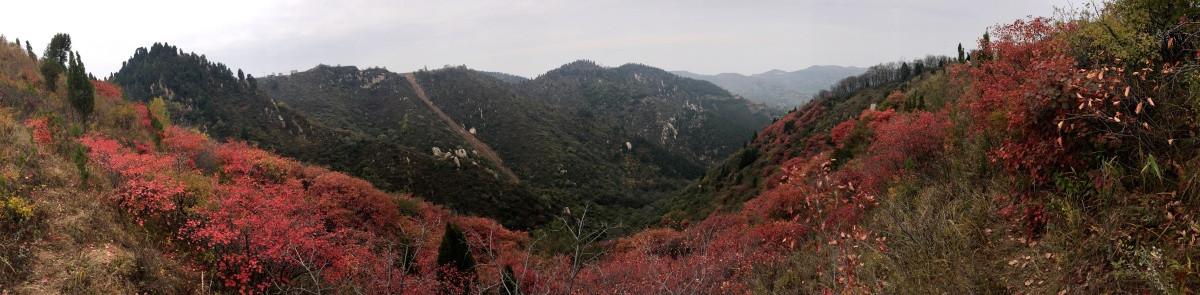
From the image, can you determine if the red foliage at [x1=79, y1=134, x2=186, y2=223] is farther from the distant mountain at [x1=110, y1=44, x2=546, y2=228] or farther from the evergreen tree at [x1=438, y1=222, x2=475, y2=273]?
the distant mountain at [x1=110, y1=44, x2=546, y2=228]

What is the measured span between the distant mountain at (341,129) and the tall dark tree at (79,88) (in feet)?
103

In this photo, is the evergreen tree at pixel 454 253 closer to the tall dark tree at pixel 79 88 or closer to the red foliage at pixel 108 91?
the tall dark tree at pixel 79 88

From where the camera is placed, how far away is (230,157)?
36.1m

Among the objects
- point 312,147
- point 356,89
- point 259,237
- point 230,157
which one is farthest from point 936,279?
point 356,89

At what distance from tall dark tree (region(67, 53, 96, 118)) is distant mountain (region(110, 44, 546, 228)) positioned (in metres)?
31.3

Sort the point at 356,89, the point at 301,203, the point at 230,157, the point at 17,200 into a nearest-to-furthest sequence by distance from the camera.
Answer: the point at 17,200
the point at 301,203
the point at 230,157
the point at 356,89

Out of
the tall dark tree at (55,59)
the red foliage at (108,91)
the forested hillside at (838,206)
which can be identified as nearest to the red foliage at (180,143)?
the forested hillside at (838,206)

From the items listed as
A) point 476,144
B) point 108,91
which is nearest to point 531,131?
point 476,144

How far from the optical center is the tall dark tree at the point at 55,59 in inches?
1275

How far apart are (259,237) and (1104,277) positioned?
1032 inches

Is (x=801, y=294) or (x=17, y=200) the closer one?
(x=801, y=294)

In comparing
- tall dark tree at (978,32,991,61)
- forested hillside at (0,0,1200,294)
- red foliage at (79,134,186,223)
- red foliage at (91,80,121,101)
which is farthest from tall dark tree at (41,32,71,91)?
tall dark tree at (978,32,991,61)

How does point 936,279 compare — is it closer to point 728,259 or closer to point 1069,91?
point 1069,91

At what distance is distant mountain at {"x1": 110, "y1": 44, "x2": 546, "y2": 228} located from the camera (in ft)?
217
